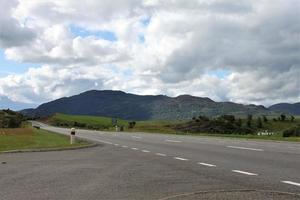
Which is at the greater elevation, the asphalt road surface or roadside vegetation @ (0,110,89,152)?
roadside vegetation @ (0,110,89,152)

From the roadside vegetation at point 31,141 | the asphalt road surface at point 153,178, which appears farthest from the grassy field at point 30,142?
the asphalt road surface at point 153,178

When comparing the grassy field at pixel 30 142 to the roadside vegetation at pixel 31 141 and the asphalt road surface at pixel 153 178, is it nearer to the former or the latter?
the roadside vegetation at pixel 31 141

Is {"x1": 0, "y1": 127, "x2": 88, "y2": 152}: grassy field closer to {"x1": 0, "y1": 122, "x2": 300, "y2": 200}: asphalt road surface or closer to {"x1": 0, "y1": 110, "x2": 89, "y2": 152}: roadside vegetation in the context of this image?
{"x1": 0, "y1": 110, "x2": 89, "y2": 152}: roadside vegetation

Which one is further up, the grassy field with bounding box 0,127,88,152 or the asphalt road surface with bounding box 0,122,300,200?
the grassy field with bounding box 0,127,88,152

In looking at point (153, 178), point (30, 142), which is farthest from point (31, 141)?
point (153, 178)

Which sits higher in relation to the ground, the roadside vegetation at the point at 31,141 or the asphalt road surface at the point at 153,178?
the roadside vegetation at the point at 31,141

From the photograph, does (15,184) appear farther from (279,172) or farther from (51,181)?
(279,172)

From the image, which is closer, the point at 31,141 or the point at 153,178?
the point at 153,178

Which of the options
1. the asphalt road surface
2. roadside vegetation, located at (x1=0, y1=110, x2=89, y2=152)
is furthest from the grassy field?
the asphalt road surface

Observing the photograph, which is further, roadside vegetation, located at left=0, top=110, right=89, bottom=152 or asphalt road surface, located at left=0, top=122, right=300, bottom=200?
roadside vegetation, located at left=0, top=110, right=89, bottom=152

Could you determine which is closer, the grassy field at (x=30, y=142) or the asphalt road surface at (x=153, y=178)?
the asphalt road surface at (x=153, y=178)

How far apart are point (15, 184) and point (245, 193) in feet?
17.7

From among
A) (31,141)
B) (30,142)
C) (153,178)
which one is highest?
(31,141)

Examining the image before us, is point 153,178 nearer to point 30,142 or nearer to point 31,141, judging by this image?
point 30,142
